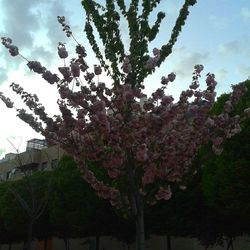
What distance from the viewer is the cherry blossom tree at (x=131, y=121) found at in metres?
8.77

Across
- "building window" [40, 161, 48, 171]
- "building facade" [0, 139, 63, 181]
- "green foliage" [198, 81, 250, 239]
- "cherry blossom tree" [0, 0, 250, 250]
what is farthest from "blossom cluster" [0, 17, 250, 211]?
"building window" [40, 161, 48, 171]

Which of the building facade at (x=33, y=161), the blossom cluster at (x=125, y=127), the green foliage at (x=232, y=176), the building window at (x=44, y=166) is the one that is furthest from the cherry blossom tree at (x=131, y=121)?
the building window at (x=44, y=166)

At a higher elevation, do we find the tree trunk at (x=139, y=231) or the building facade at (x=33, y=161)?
the building facade at (x=33, y=161)

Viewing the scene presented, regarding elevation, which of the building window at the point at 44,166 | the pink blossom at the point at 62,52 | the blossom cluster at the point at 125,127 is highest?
the building window at the point at 44,166

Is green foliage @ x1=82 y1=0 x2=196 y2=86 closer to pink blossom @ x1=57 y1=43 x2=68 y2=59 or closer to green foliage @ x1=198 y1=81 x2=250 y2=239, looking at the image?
pink blossom @ x1=57 y1=43 x2=68 y2=59

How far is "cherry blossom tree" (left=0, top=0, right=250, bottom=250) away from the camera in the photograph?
877 centimetres

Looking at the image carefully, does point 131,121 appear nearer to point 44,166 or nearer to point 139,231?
point 139,231

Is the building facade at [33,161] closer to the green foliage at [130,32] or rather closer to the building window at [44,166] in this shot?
the building window at [44,166]

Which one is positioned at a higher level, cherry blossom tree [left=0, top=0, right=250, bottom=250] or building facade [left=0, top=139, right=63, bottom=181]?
building facade [left=0, top=139, right=63, bottom=181]

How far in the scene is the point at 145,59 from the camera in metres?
9.50

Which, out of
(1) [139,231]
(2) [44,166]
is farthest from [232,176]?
(2) [44,166]

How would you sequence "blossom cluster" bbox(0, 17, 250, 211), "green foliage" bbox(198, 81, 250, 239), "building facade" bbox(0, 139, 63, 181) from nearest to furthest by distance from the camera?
"blossom cluster" bbox(0, 17, 250, 211) < "green foliage" bbox(198, 81, 250, 239) < "building facade" bbox(0, 139, 63, 181)

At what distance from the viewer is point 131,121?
8.83 metres

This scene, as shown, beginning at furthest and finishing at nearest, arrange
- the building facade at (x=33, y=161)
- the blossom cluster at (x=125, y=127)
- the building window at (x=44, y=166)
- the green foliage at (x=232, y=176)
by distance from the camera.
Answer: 1. the building window at (x=44, y=166)
2. the building facade at (x=33, y=161)
3. the green foliage at (x=232, y=176)
4. the blossom cluster at (x=125, y=127)
